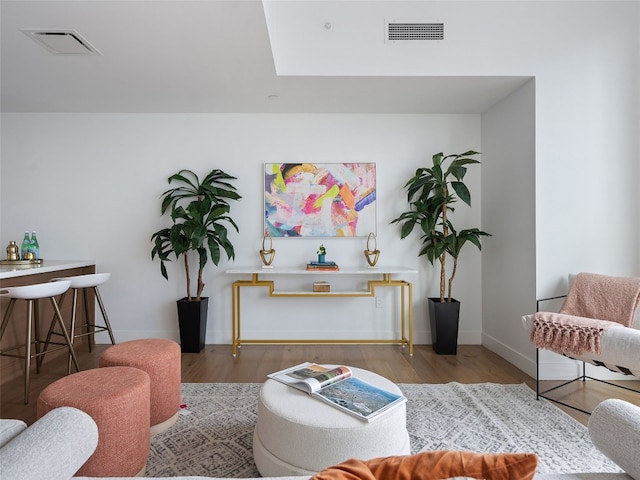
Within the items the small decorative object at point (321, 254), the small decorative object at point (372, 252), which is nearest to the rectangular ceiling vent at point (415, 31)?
the small decorative object at point (372, 252)

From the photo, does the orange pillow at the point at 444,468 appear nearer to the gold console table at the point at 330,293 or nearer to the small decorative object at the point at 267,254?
the gold console table at the point at 330,293

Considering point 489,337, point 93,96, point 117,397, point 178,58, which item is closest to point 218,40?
point 178,58

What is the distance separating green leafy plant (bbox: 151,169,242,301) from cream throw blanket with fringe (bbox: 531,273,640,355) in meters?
2.68

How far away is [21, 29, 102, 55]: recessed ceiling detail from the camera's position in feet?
7.86

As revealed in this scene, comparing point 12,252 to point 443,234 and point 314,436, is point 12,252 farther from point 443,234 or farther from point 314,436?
point 443,234

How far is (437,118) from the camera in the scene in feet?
12.9

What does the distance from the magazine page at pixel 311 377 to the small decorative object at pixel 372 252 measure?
1.87 metres

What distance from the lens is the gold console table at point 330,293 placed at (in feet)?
11.5

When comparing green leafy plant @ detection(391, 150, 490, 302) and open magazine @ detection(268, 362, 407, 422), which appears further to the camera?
green leafy plant @ detection(391, 150, 490, 302)

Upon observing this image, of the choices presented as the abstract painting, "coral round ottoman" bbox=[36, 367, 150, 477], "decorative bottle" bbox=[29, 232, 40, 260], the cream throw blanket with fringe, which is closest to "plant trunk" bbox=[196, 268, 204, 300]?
the abstract painting

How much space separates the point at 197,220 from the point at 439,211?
7.60ft

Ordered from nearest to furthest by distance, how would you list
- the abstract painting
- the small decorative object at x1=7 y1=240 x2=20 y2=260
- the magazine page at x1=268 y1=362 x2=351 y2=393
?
the magazine page at x1=268 y1=362 x2=351 y2=393, the small decorative object at x1=7 y1=240 x2=20 y2=260, the abstract painting

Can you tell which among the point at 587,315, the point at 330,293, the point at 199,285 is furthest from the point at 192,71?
the point at 587,315

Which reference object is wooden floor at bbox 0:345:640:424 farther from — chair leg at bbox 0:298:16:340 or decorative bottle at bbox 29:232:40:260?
decorative bottle at bbox 29:232:40:260
